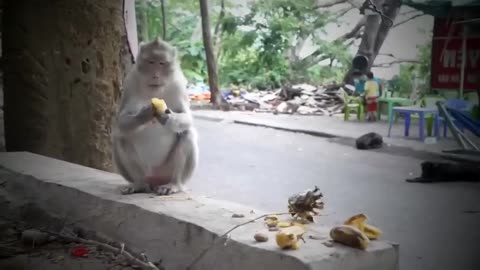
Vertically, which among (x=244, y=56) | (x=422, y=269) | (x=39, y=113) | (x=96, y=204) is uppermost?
(x=244, y=56)

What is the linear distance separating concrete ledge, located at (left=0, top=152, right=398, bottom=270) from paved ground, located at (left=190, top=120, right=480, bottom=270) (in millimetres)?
508

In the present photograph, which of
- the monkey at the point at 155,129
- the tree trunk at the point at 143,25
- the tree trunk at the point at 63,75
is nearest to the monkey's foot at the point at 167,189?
the monkey at the point at 155,129

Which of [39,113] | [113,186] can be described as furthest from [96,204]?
[39,113]

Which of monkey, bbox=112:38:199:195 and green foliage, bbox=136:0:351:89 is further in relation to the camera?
green foliage, bbox=136:0:351:89

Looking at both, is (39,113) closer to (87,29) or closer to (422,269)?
(87,29)

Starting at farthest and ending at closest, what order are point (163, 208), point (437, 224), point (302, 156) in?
point (302, 156) → point (437, 224) → point (163, 208)

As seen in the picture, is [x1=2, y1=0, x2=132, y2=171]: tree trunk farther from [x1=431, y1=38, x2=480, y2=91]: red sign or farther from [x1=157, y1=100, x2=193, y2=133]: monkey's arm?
[x1=431, y1=38, x2=480, y2=91]: red sign

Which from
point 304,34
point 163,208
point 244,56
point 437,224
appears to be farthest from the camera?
point 244,56

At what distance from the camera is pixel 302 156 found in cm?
411

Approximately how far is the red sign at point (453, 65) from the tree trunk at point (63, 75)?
201cm

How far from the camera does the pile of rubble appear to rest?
12.7ft

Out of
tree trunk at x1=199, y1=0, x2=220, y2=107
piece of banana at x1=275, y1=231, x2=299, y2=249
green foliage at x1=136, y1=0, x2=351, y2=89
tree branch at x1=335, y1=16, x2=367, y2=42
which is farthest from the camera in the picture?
tree trunk at x1=199, y1=0, x2=220, y2=107

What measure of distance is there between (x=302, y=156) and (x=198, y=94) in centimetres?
120

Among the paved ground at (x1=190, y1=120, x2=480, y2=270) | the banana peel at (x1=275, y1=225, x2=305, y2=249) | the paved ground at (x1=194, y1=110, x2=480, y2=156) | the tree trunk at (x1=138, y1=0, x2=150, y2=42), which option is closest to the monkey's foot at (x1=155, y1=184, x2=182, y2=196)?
the paved ground at (x1=190, y1=120, x2=480, y2=270)
